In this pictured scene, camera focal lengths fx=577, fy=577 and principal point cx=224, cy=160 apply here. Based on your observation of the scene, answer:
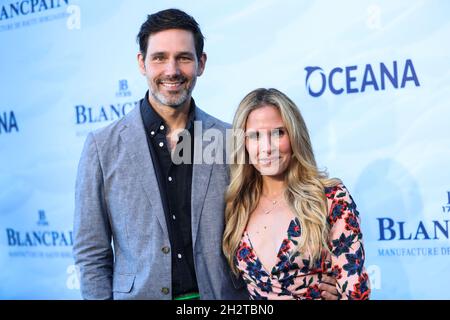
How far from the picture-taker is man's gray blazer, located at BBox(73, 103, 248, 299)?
212 centimetres

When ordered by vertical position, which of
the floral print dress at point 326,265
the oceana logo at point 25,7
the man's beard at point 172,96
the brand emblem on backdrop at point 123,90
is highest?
the oceana logo at point 25,7

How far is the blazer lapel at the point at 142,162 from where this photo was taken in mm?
2139

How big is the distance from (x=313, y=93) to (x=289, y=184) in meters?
0.97

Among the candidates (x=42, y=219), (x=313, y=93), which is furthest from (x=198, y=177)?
(x=42, y=219)

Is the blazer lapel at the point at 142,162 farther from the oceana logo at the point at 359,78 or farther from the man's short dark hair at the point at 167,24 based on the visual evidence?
the oceana logo at the point at 359,78

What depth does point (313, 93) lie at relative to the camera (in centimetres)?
302

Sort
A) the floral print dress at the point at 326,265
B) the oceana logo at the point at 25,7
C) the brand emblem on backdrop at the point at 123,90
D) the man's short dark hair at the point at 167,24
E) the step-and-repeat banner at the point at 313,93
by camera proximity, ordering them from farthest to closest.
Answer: the oceana logo at the point at 25,7 → the brand emblem on backdrop at the point at 123,90 → the step-and-repeat banner at the point at 313,93 → the man's short dark hair at the point at 167,24 → the floral print dress at the point at 326,265

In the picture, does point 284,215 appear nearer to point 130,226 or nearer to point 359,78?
point 130,226

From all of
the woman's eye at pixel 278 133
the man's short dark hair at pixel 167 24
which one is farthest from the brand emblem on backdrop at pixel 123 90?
the woman's eye at pixel 278 133

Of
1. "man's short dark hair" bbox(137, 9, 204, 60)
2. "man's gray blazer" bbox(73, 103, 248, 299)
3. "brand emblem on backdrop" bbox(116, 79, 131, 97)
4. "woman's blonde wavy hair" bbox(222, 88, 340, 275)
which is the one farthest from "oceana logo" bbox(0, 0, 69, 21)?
"woman's blonde wavy hair" bbox(222, 88, 340, 275)

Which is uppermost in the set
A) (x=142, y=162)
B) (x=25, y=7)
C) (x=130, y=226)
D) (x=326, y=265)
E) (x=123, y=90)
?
(x=25, y=7)

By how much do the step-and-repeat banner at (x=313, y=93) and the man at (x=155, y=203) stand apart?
3.06ft

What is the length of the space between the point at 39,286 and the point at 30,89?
1.36 meters

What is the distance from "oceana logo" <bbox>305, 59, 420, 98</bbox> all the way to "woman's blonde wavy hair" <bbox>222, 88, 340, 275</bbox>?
841 millimetres
